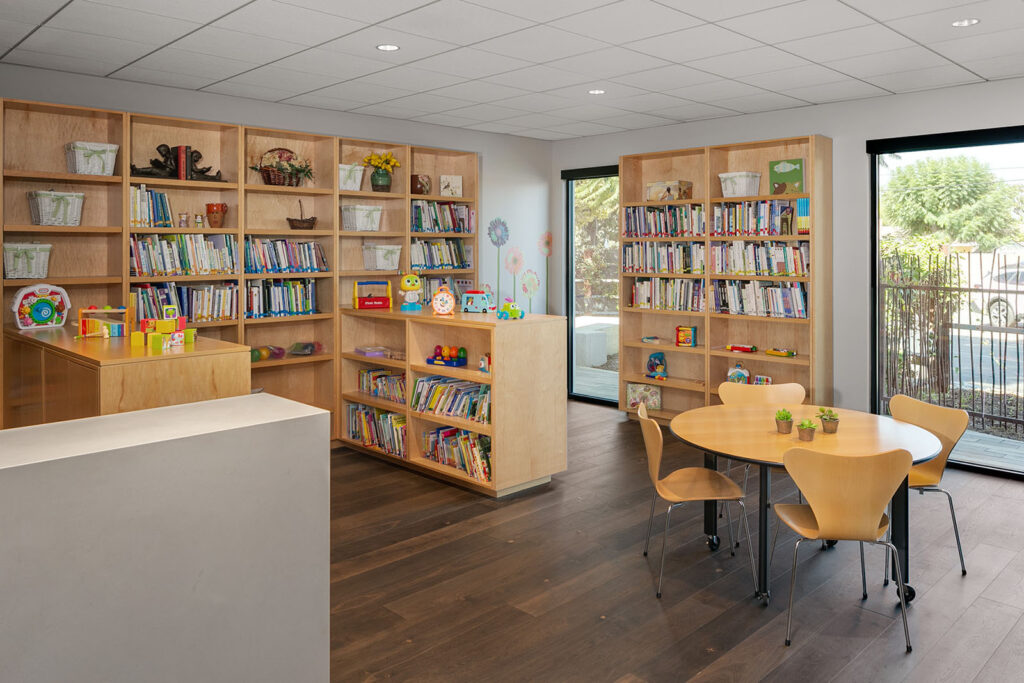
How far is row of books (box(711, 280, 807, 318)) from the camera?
6.21 meters

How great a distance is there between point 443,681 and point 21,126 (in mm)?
4629

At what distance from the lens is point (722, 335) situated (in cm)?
698

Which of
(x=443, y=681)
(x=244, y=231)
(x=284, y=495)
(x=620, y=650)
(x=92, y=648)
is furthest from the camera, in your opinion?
(x=244, y=231)

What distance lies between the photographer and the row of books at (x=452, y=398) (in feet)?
16.8

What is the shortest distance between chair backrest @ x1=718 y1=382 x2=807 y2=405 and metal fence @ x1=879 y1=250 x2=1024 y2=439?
1.85 meters

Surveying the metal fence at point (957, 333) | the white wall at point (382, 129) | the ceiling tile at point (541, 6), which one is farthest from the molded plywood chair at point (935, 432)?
the white wall at point (382, 129)

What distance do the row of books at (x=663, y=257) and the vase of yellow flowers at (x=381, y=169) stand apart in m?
2.44

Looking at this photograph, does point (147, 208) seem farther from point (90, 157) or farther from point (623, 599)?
point (623, 599)

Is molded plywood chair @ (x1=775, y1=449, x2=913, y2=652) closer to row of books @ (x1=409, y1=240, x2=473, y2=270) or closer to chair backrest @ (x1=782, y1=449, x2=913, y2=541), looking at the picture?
chair backrest @ (x1=782, y1=449, x2=913, y2=541)

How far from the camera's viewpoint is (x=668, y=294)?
23.7 ft

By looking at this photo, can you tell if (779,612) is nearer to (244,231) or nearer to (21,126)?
(244,231)

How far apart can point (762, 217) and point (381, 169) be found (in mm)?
3309

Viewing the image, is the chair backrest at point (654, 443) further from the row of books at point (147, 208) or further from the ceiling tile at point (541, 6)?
the row of books at point (147, 208)

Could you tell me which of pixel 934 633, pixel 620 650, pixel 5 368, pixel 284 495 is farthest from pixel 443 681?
pixel 5 368
